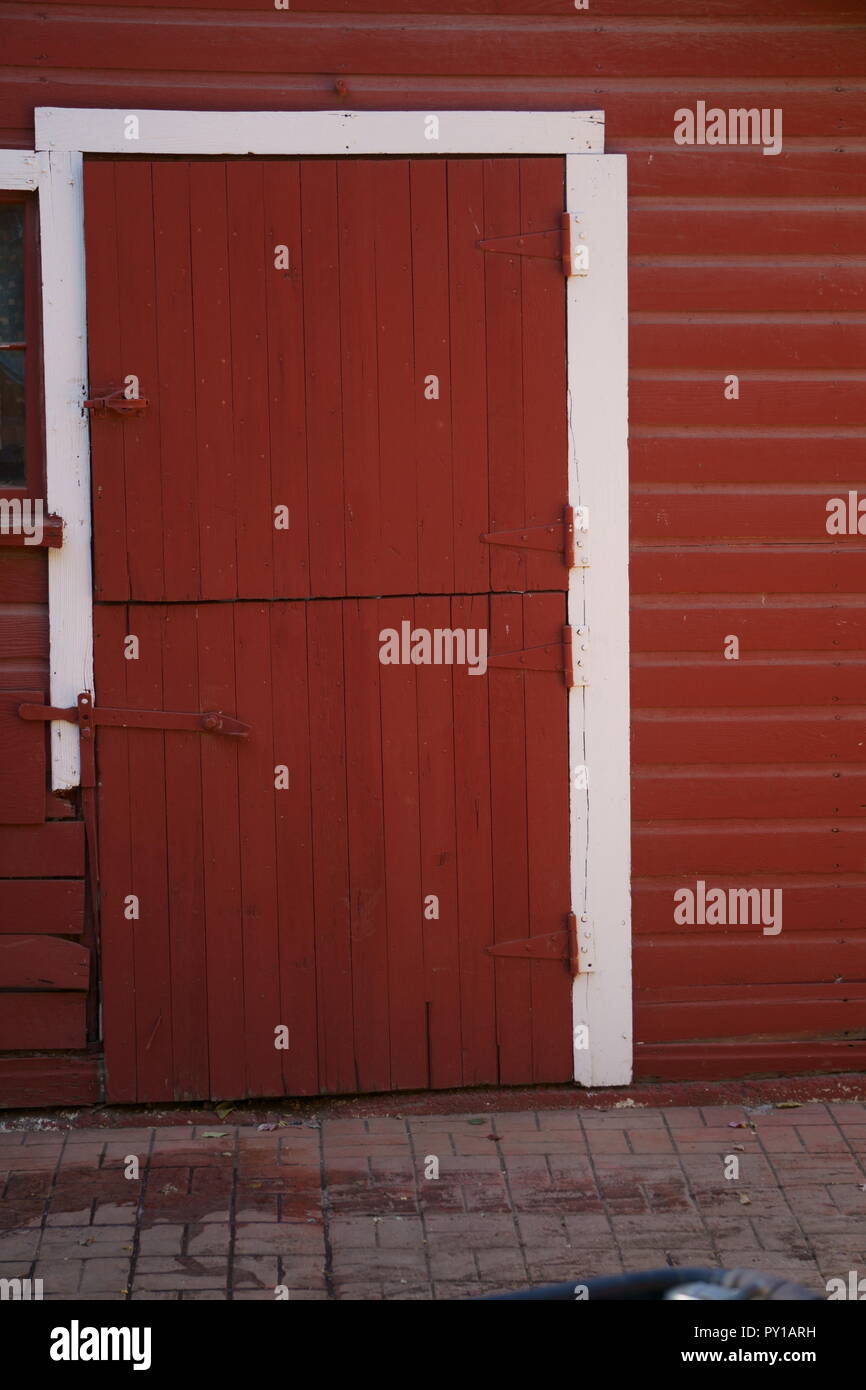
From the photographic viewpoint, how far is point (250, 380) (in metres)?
4.85

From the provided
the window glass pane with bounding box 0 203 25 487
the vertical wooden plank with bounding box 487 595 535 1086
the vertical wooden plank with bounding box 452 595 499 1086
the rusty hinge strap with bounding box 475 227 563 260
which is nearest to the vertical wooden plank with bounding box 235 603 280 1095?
the vertical wooden plank with bounding box 452 595 499 1086

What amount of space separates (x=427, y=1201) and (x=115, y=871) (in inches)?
60.1

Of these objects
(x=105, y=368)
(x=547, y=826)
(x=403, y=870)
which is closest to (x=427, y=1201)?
(x=403, y=870)

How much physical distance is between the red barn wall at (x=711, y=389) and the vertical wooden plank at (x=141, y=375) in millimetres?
335

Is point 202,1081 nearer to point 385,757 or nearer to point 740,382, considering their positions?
point 385,757

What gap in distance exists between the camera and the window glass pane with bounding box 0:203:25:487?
16.0 ft

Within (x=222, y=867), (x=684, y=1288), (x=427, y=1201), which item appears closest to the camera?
(x=684, y=1288)

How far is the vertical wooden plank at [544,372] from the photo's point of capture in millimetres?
4902

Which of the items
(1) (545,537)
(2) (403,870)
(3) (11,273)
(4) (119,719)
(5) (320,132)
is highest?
(5) (320,132)

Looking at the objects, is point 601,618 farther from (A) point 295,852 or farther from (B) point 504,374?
(A) point 295,852

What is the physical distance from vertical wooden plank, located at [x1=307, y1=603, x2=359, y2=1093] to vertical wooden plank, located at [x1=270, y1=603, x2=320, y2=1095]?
27 millimetres

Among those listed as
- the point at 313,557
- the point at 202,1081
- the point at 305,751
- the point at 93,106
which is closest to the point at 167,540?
the point at 313,557

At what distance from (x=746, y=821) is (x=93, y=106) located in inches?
131

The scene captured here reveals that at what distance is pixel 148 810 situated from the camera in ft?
16.2
